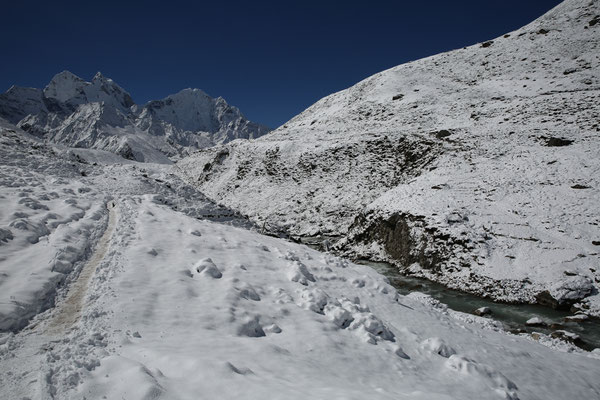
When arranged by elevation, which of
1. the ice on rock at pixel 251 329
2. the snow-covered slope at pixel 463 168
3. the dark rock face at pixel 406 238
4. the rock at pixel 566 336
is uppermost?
the snow-covered slope at pixel 463 168

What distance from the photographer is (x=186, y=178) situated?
57.5 meters

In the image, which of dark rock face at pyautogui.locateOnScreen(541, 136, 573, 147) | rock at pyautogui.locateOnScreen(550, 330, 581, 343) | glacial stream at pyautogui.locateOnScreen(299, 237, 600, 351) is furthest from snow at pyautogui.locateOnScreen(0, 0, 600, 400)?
glacial stream at pyautogui.locateOnScreen(299, 237, 600, 351)

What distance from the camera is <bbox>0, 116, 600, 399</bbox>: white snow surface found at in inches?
196

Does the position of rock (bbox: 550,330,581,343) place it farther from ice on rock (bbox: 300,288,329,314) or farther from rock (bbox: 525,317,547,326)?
ice on rock (bbox: 300,288,329,314)

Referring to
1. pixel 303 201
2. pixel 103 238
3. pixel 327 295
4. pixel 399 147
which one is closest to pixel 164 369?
pixel 327 295

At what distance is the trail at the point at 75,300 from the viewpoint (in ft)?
21.6

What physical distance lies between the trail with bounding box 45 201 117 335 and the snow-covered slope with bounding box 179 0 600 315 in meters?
17.9

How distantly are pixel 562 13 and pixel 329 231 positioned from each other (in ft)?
236

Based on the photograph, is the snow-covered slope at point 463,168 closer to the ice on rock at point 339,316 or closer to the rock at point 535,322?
the rock at point 535,322

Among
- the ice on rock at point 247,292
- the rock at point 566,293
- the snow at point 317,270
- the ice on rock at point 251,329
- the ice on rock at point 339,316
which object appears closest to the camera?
the snow at point 317,270

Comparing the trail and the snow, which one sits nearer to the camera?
the snow

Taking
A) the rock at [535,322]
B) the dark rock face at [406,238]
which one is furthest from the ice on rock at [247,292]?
the dark rock face at [406,238]

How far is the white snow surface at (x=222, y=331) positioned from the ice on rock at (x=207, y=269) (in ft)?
0.17

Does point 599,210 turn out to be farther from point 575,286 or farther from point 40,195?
point 40,195
